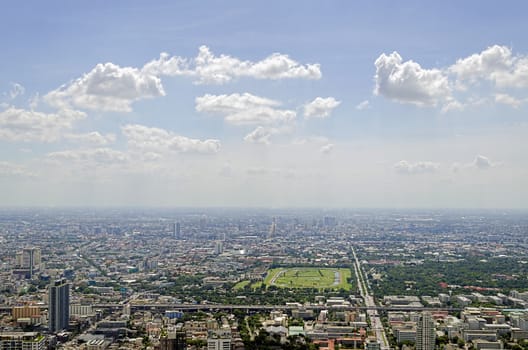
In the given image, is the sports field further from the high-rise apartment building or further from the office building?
the office building

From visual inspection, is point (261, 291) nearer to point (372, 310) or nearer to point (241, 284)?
point (241, 284)

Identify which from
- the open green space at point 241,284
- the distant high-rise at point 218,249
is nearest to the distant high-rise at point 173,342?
the open green space at point 241,284

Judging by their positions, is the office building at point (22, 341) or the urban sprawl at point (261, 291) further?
the urban sprawl at point (261, 291)

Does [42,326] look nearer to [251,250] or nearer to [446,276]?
[446,276]

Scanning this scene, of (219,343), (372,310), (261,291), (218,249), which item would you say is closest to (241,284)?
(261,291)

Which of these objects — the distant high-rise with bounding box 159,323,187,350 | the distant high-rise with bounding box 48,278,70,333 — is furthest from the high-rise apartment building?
the distant high-rise with bounding box 48,278,70,333

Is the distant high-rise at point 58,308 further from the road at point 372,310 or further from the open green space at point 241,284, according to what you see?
the open green space at point 241,284
